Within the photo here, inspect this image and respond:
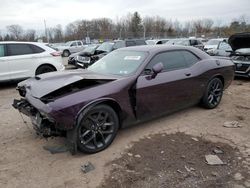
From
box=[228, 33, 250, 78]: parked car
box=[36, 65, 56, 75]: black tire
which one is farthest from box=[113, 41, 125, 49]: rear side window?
box=[228, 33, 250, 78]: parked car

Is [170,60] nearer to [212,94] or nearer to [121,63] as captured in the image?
[121,63]

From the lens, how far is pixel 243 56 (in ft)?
30.5

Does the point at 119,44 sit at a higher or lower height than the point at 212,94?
higher

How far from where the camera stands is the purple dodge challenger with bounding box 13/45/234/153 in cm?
350

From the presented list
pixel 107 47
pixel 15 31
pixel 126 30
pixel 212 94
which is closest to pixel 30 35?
pixel 15 31

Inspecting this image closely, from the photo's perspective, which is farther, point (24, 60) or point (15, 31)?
point (15, 31)

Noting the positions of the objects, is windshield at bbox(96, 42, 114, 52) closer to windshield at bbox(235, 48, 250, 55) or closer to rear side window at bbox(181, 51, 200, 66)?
→ windshield at bbox(235, 48, 250, 55)

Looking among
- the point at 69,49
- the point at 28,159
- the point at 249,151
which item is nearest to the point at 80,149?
the point at 28,159

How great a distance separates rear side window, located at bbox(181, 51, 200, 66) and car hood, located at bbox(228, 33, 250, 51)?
4823mm

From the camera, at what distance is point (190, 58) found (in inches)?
211

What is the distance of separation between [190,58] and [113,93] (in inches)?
89.5

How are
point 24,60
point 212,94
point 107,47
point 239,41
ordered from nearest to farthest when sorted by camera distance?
1. point 212,94
2. point 24,60
3. point 239,41
4. point 107,47

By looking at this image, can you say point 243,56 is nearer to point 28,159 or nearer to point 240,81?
point 240,81

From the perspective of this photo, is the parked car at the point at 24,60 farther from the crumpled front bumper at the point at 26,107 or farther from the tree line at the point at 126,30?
Answer: the tree line at the point at 126,30
